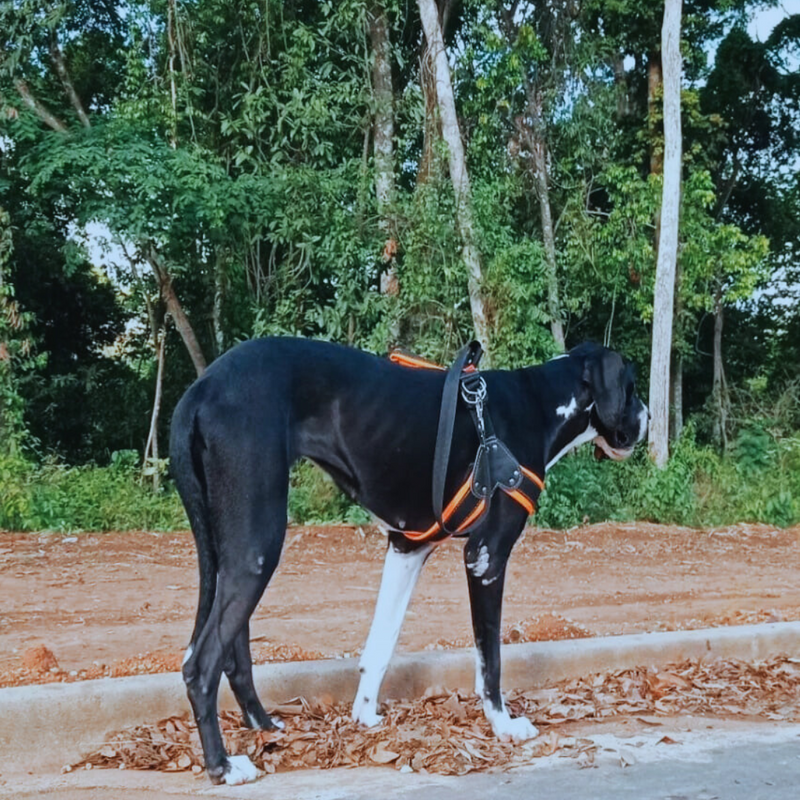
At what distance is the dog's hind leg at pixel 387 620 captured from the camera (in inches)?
182

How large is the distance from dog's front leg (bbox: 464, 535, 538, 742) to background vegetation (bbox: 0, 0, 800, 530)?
8598mm

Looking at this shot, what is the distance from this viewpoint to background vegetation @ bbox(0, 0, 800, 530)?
14328mm

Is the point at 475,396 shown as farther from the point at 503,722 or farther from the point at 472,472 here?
the point at 503,722

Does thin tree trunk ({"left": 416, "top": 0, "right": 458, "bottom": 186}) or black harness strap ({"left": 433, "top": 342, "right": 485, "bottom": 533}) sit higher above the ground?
thin tree trunk ({"left": 416, "top": 0, "right": 458, "bottom": 186})

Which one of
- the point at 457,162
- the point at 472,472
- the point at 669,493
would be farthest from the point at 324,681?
the point at 457,162

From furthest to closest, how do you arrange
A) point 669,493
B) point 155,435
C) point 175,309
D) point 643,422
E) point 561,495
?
point 175,309 → point 155,435 → point 669,493 → point 561,495 → point 643,422

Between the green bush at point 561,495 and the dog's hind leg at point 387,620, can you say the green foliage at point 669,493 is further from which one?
the dog's hind leg at point 387,620

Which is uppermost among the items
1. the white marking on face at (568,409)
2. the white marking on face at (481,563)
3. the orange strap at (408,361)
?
the orange strap at (408,361)

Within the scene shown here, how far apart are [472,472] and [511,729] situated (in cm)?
113

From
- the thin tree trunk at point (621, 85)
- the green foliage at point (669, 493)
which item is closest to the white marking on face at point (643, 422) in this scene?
the green foliage at point (669, 493)

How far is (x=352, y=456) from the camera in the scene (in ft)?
14.1

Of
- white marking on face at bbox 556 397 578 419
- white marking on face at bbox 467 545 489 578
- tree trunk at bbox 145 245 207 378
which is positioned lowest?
white marking on face at bbox 467 545 489 578

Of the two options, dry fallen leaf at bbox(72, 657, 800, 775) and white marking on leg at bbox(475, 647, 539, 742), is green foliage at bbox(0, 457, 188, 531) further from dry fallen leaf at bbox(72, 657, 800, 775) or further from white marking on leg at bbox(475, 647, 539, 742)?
white marking on leg at bbox(475, 647, 539, 742)

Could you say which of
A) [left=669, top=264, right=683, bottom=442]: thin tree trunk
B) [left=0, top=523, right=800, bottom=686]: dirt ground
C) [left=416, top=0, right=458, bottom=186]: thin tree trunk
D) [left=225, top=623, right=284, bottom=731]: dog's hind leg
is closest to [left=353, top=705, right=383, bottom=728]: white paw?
[left=225, top=623, right=284, bottom=731]: dog's hind leg
